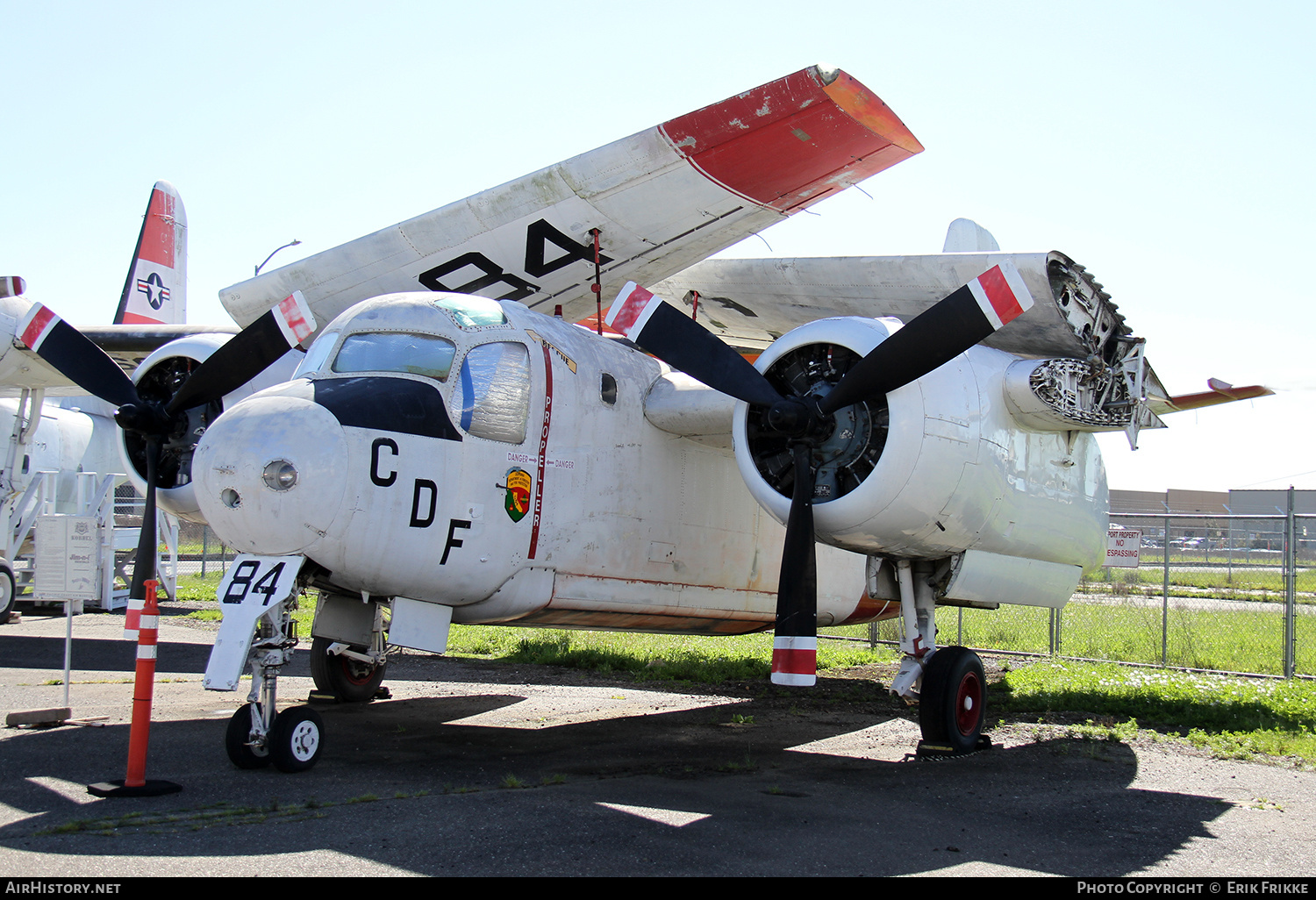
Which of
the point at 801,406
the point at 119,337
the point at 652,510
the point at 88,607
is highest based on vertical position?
the point at 119,337

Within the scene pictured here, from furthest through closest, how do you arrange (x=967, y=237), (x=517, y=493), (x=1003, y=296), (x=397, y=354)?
(x=967, y=237) < (x=517, y=493) < (x=397, y=354) < (x=1003, y=296)

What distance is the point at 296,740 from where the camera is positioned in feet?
22.5

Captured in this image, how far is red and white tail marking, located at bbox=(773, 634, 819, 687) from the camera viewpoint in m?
7.38

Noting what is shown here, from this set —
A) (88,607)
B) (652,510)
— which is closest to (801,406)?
(652,510)

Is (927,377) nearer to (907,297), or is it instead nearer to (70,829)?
(907,297)

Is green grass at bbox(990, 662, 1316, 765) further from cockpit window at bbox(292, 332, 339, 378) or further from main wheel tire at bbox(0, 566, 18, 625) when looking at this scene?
main wheel tire at bbox(0, 566, 18, 625)

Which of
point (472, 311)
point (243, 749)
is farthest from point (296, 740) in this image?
point (472, 311)

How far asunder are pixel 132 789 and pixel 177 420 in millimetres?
4455

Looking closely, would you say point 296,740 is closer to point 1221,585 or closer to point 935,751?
point 935,751

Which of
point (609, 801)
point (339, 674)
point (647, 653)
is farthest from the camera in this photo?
point (647, 653)

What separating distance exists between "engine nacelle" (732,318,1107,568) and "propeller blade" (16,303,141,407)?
224 inches

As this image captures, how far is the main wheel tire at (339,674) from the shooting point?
10398 millimetres

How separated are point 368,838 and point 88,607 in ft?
60.7
